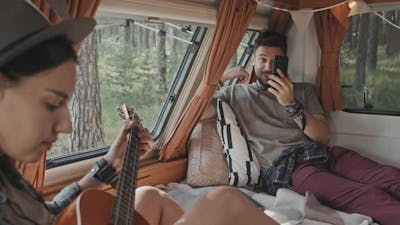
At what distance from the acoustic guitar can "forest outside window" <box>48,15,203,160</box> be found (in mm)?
773

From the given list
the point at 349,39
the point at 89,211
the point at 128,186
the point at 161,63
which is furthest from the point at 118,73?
the point at 349,39

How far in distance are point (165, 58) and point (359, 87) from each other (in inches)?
53.6

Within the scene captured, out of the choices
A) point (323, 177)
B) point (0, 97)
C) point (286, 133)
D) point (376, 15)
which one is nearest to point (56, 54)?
point (0, 97)

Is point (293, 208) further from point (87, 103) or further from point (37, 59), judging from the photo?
point (37, 59)

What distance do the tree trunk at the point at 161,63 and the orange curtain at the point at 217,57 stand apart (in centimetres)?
21

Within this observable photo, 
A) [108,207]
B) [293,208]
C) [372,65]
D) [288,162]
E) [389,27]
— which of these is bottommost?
[293,208]

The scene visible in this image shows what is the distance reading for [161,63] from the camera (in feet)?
8.93

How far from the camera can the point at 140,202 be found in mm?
1818

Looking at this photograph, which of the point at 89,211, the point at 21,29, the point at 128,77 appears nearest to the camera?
the point at 21,29

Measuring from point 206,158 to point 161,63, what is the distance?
609mm

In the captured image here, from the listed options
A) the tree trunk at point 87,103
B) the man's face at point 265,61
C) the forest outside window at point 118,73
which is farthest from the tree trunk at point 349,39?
the tree trunk at point 87,103

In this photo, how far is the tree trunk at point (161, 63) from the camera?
2650 millimetres

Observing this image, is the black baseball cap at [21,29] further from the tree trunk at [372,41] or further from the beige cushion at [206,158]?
the tree trunk at [372,41]

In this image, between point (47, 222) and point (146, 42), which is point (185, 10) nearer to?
point (146, 42)
